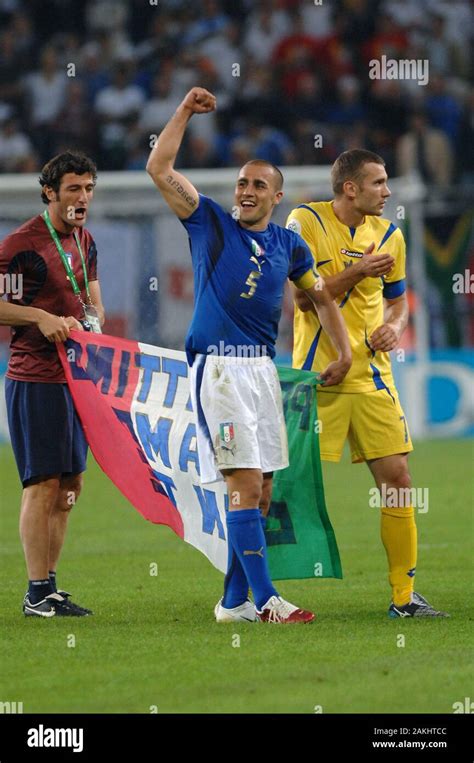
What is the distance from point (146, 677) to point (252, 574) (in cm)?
114

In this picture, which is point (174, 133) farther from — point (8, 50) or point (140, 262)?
point (8, 50)

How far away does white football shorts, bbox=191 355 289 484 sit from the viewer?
241 inches

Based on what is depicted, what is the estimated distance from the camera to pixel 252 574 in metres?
6.19

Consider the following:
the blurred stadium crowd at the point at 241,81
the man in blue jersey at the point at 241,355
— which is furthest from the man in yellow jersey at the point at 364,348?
the blurred stadium crowd at the point at 241,81

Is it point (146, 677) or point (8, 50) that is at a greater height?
point (8, 50)

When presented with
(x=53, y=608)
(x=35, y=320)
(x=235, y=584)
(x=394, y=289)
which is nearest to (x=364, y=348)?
(x=394, y=289)

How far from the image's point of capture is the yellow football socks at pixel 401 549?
260 inches

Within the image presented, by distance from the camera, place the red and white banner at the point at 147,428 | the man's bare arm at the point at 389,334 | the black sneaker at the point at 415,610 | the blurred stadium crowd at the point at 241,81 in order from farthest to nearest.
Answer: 1. the blurred stadium crowd at the point at 241,81
2. the red and white banner at the point at 147,428
3. the man's bare arm at the point at 389,334
4. the black sneaker at the point at 415,610

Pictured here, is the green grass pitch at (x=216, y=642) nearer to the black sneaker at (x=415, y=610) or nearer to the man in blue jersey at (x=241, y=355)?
the black sneaker at (x=415, y=610)

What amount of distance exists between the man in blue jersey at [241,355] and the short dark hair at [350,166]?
1.62 ft

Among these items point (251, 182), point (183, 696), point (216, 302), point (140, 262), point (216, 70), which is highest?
point (216, 70)

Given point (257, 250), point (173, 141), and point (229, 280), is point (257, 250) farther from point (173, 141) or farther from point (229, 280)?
point (173, 141)

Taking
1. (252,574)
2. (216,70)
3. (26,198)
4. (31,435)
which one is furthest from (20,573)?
(216,70)

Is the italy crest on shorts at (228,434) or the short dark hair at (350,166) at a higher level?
the short dark hair at (350,166)
